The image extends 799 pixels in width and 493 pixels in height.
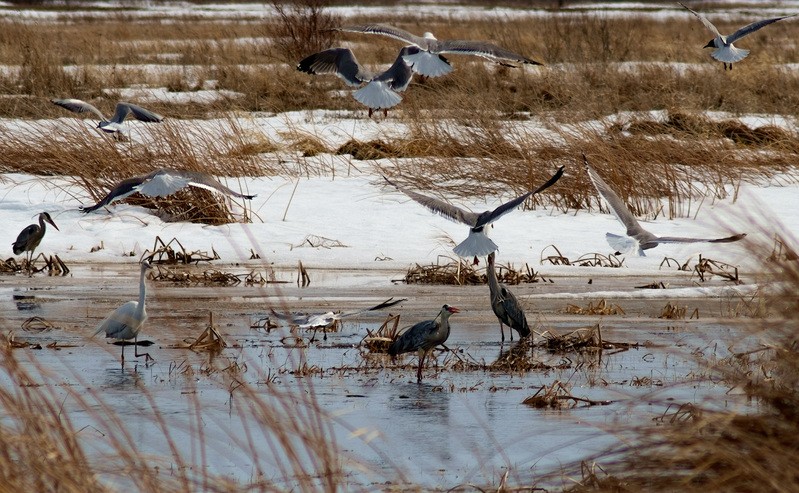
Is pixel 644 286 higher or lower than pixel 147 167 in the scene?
lower

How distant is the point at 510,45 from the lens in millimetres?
25359

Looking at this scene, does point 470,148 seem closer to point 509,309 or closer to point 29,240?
point 29,240

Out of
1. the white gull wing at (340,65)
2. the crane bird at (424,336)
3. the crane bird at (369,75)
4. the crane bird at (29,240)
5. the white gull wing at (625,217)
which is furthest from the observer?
the white gull wing at (340,65)

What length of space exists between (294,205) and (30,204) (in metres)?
2.70

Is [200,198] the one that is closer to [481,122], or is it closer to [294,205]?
[294,205]

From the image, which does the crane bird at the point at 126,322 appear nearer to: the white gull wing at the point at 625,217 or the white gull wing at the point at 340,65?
the white gull wing at the point at 625,217

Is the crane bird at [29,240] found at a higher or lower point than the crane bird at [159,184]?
lower

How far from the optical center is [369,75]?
13531 millimetres

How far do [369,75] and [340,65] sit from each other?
36cm

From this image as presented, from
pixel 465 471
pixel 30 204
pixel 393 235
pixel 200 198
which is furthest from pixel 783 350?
pixel 30 204

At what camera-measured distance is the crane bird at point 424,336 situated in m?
6.23

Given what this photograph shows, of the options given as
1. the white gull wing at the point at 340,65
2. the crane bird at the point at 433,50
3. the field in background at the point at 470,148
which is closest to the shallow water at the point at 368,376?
the field in background at the point at 470,148

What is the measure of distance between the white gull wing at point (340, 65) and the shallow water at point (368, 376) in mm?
4192

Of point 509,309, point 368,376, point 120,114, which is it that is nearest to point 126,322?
point 368,376
